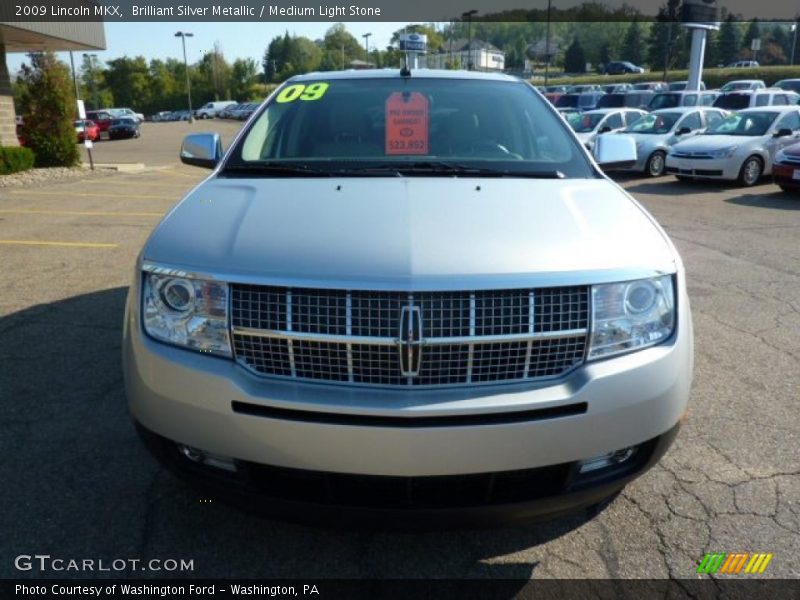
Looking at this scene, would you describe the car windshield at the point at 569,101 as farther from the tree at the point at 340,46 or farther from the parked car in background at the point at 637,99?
the tree at the point at 340,46

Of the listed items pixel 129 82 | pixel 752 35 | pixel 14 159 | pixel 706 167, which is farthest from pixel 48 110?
pixel 752 35

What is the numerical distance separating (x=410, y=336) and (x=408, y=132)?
164 centimetres

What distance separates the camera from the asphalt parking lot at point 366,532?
2420 millimetres

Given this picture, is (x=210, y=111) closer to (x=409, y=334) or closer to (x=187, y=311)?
(x=187, y=311)

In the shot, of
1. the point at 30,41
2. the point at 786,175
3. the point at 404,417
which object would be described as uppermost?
the point at 30,41

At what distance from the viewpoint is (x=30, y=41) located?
19.8 m

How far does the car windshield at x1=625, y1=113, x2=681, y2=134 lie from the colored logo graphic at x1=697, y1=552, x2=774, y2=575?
568 inches

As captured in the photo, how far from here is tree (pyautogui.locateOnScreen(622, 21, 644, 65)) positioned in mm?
94750

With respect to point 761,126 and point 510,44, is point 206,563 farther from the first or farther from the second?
point 510,44

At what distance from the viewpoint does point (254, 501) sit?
6.93ft

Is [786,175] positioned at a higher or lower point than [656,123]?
lower

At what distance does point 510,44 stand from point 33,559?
15687 centimetres

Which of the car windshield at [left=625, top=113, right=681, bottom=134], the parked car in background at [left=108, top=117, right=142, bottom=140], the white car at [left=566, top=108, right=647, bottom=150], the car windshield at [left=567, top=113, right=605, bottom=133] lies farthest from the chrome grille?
the parked car in background at [left=108, top=117, right=142, bottom=140]

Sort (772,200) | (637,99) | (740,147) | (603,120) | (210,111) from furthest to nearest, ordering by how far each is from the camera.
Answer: (210,111) < (637,99) < (603,120) < (740,147) < (772,200)
